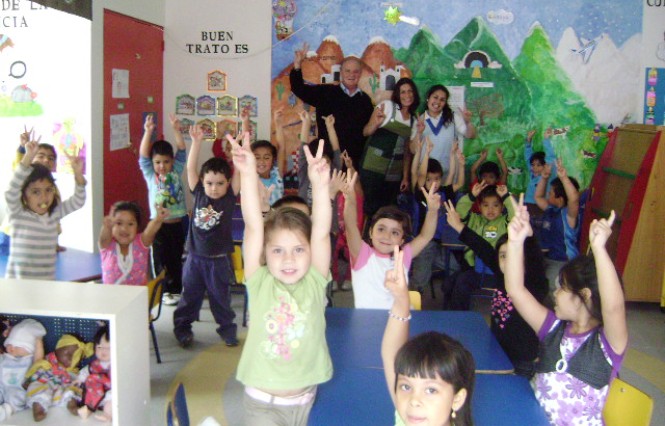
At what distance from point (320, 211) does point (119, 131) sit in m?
3.98

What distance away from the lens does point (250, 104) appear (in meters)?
6.99

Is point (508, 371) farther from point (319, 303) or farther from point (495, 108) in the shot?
point (495, 108)

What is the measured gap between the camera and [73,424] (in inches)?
94.6

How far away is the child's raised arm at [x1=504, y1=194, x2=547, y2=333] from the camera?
2.42m

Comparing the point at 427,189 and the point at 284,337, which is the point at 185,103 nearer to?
the point at 427,189

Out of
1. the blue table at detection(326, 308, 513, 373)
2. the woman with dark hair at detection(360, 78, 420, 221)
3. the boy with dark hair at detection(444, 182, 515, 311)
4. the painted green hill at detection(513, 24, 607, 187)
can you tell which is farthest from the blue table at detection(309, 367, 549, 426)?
the painted green hill at detection(513, 24, 607, 187)

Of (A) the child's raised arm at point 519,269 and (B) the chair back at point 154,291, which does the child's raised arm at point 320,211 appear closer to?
(A) the child's raised arm at point 519,269

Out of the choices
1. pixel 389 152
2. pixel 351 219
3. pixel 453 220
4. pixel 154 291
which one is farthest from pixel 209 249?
pixel 389 152

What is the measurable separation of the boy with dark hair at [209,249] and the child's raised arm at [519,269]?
2.36 m

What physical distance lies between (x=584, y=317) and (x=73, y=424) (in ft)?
5.70

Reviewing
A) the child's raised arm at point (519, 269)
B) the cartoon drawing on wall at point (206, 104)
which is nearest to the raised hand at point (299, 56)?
the cartoon drawing on wall at point (206, 104)

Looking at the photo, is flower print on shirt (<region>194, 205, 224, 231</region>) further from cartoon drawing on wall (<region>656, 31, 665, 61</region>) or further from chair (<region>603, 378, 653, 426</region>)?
cartoon drawing on wall (<region>656, 31, 665, 61</region>)

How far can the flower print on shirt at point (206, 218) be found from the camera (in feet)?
14.7

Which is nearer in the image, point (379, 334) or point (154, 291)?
point (379, 334)
